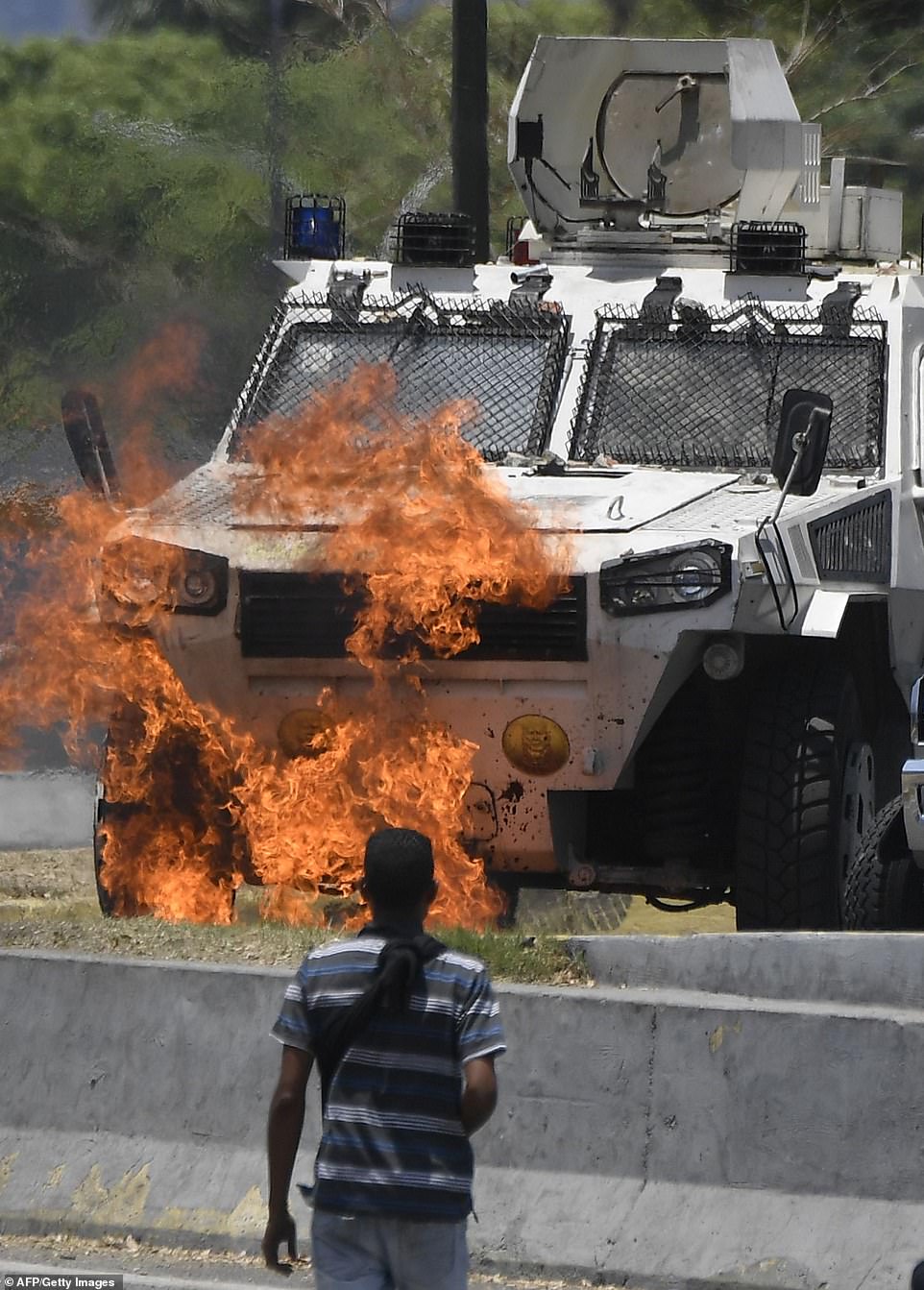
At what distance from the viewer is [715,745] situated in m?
9.52

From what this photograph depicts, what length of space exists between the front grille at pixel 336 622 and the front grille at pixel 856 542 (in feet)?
3.54

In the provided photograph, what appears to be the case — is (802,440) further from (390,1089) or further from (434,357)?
(390,1089)

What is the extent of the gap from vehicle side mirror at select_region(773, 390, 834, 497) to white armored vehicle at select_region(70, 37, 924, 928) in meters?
0.01

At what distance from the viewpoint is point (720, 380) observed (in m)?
10.5

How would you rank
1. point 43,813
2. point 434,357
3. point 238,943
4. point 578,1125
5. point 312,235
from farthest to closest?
point 43,813, point 312,235, point 434,357, point 238,943, point 578,1125

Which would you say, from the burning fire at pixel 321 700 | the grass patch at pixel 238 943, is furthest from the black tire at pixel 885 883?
the grass patch at pixel 238 943

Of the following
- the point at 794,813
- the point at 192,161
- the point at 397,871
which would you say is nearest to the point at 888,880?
the point at 794,813

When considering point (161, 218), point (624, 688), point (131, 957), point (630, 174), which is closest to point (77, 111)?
point (161, 218)

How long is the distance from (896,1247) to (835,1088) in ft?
1.24

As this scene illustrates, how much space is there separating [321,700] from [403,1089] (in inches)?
177

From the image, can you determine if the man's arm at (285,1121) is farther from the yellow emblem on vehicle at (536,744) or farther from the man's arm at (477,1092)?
the yellow emblem on vehicle at (536,744)

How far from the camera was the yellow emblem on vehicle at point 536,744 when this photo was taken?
8.98 meters

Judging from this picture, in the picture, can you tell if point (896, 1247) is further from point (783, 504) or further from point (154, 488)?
point (154, 488)

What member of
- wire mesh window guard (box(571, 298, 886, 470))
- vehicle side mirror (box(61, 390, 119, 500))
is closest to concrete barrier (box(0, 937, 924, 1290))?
vehicle side mirror (box(61, 390, 119, 500))
